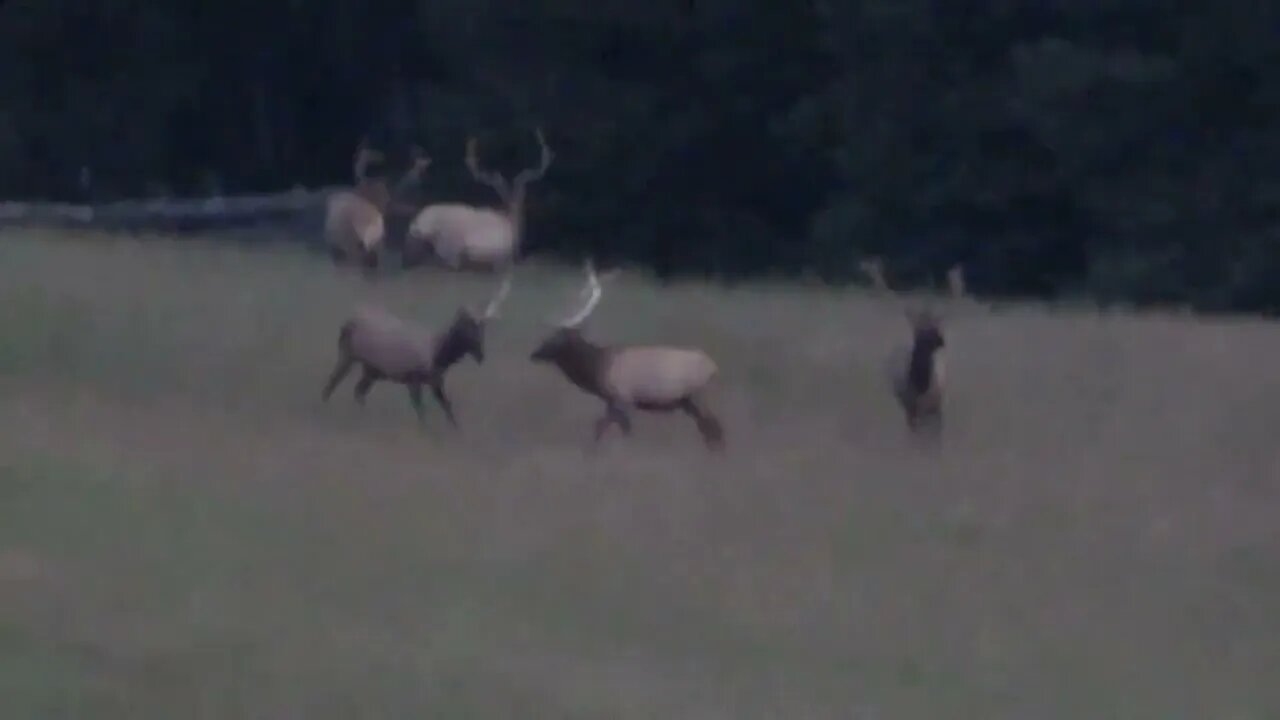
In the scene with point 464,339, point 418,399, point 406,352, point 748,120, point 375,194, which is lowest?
point 418,399

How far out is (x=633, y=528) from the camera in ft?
36.4

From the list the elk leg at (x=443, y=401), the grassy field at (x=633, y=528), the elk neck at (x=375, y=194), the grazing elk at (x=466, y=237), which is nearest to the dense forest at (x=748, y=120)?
the elk neck at (x=375, y=194)

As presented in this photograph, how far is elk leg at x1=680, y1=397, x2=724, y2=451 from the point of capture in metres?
13.3

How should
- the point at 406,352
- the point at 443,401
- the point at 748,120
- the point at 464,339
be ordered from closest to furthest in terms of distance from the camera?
the point at 464,339 → the point at 443,401 → the point at 406,352 → the point at 748,120

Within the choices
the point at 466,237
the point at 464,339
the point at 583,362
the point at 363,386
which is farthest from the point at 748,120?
the point at 583,362

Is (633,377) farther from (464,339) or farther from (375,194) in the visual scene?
(375,194)

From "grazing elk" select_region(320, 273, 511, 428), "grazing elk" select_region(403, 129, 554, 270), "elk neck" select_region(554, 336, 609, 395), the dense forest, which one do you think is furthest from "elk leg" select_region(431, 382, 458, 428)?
the dense forest

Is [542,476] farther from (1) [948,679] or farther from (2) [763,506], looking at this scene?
(1) [948,679]

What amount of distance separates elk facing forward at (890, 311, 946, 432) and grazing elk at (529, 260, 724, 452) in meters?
1.13

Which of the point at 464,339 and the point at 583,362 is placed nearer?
the point at 583,362

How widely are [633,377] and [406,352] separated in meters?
1.40

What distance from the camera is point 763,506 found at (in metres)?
11.8

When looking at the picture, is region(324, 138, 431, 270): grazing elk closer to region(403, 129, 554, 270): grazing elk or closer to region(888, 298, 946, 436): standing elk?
region(403, 129, 554, 270): grazing elk

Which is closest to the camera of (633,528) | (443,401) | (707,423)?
(633,528)
